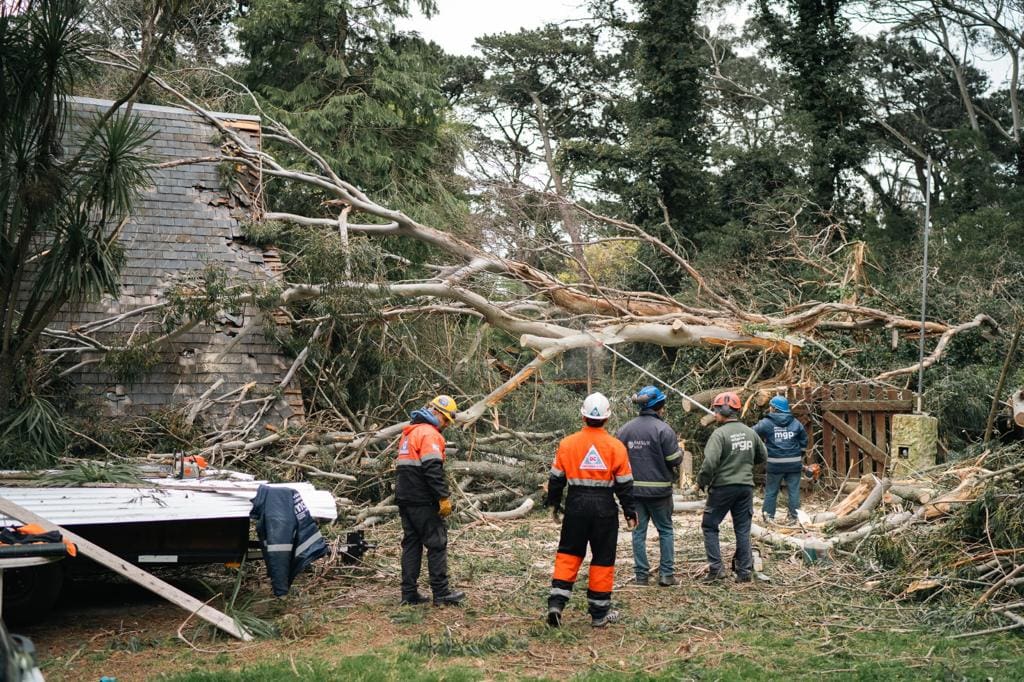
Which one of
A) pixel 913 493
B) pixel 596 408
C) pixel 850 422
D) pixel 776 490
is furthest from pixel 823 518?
pixel 596 408

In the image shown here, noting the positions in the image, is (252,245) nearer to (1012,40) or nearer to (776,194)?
(776,194)

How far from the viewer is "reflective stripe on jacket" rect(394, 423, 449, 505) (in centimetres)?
782

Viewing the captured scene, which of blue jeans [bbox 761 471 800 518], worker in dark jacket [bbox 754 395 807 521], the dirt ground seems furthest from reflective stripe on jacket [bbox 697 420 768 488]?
blue jeans [bbox 761 471 800 518]

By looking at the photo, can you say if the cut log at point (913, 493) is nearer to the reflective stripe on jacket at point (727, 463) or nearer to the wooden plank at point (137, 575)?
the reflective stripe on jacket at point (727, 463)

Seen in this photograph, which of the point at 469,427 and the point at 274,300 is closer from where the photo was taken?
the point at 274,300

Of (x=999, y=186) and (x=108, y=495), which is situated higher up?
(x=999, y=186)

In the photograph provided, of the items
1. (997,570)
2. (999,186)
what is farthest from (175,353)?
(999,186)

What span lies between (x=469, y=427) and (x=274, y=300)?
309 centimetres

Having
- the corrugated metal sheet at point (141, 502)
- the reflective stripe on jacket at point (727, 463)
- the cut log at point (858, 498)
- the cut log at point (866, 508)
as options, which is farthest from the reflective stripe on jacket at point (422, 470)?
the cut log at point (858, 498)

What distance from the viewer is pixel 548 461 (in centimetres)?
Result: 1344

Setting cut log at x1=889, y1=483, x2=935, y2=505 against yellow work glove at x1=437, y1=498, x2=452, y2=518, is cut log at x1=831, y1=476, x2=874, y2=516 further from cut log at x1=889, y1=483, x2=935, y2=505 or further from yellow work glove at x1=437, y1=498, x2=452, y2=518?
yellow work glove at x1=437, y1=498, x2=452, y2=518

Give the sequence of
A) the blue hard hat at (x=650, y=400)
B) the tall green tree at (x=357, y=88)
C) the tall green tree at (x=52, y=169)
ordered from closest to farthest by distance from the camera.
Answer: the tall green tree at (x=52, y=169)
the blue hard hat at (x=650, y=400)
the tall green tree at (x=357, y=88)

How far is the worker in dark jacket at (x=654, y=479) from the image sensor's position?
8.68m

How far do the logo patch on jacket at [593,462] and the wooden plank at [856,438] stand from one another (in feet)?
22.6
